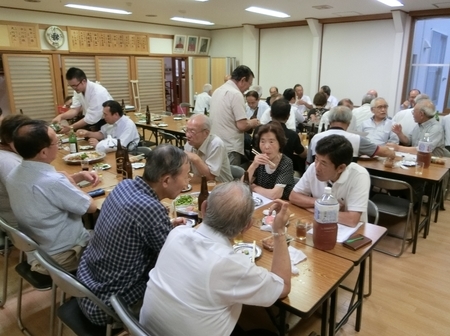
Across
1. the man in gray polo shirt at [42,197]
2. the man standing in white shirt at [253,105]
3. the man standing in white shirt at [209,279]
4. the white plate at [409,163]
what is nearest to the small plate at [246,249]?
the man standing in white shirt at [209,279]

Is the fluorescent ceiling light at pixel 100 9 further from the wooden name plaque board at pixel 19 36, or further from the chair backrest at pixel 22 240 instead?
the chair backrest at pixel 22 240

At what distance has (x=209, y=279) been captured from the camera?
43.9 inches

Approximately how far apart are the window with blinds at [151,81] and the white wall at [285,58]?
2.99 meters

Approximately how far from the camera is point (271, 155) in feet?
8.55

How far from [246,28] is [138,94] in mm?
3562

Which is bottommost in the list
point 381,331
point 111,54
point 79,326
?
point 381,331

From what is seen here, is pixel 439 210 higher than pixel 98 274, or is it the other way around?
pixel 98 274

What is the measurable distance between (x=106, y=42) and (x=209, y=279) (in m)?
8.80

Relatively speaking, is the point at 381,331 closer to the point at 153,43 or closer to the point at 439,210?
the point at 439,210

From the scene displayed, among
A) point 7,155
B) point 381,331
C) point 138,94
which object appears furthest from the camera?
point 138,94

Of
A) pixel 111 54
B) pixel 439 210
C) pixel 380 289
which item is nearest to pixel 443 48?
pixel 439 210

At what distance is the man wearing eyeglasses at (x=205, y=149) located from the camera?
2803 millimetres

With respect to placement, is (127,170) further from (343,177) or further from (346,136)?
(346,136)

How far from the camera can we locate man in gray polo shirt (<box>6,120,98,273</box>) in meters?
2.00
